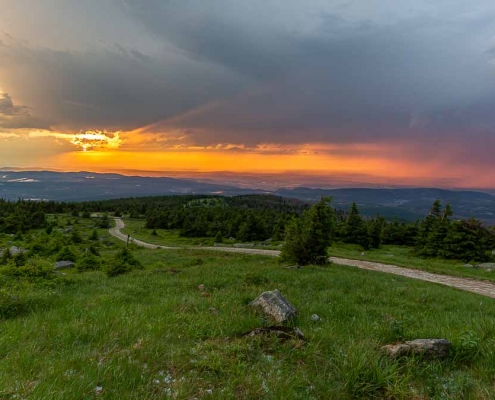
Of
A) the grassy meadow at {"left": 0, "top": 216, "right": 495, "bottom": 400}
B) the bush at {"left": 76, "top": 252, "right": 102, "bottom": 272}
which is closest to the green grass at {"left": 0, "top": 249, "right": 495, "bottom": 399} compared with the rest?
the grassy meadow at {"left": 0, "top": 216, "right": 495, "bottom": 400}

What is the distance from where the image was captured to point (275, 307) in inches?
301

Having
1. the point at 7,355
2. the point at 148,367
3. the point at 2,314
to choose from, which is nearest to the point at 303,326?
the point at 148,367

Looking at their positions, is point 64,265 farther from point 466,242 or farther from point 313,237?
point 466,242

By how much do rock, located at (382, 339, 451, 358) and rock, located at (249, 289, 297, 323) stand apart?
2567 mm

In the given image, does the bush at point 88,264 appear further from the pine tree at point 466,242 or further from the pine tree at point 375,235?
the pine tree at point 375,235

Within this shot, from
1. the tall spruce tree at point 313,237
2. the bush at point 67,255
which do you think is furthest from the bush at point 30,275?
the tall spruce tree at point 313,237

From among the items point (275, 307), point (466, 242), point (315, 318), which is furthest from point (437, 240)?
point (275, 307)

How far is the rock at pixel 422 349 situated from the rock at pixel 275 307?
101 inches

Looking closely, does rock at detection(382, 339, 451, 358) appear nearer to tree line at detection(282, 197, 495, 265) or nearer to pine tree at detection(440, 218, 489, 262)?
tree line at detection(282, 197, 495, 265)

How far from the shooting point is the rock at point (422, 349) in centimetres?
508

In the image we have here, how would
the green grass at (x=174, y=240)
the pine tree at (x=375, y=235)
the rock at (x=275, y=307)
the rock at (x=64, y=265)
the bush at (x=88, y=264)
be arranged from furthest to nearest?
the green grass at (x=174, y=240), the pine tree at (x=375, y=235), the rock at (x=64, y=265), the bush at (x=88, y=264), the rock at (x=275, y=307)

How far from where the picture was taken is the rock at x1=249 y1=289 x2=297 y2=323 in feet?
23.9

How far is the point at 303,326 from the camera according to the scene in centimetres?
703

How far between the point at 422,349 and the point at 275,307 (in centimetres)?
345
